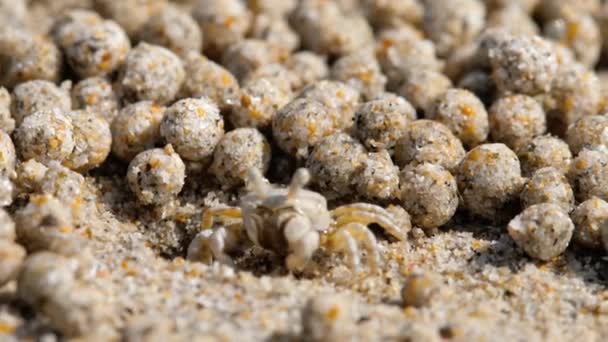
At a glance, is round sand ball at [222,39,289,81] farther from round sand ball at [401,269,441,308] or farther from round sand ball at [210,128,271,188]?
round sand ball at [401,269,441,308]

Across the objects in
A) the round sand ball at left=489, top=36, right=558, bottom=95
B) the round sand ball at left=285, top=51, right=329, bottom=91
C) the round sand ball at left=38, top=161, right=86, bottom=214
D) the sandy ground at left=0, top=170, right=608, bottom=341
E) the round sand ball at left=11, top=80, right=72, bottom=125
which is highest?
the round sand ball at left=489, top=36, right=558, bottom=95

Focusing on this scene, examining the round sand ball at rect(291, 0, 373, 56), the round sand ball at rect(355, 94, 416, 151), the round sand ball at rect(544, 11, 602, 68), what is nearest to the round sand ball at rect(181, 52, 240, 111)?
the round sand ball at rect(355, 94, 416, 151)

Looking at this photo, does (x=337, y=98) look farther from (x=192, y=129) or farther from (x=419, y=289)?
(x=419, y=289)

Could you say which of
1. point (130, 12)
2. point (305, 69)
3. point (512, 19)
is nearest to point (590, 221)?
point (305, 69)

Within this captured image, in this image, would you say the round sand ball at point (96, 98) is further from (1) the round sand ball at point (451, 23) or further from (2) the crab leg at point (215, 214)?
(1) the round sand ball at point (451, 23)

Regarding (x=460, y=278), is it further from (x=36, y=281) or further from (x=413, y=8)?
(x=413, y=8)
